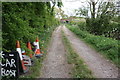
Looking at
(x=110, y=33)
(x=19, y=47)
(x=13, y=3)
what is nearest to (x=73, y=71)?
(x=19, y=47)

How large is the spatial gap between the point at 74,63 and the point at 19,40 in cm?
223

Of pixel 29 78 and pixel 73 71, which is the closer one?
pixel 29 78

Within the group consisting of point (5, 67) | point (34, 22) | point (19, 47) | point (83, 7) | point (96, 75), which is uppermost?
point (83, 7)

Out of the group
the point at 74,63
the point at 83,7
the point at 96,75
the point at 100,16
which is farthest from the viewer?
the point at 83,7

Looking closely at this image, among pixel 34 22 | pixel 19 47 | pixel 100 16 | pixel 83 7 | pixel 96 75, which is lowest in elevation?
pixel 96 75

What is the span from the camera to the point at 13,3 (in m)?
4.29

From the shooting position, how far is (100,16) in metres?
14.0

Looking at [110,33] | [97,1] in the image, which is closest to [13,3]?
[110,33]

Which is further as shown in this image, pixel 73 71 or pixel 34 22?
pixel 34 22

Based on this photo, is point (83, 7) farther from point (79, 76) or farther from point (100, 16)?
point (79, 76)

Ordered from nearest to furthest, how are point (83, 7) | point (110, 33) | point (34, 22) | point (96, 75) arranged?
point (96, 75), point (34, 22), point (110, 33), point (83, 7)

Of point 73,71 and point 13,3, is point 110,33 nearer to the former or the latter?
point 73,71

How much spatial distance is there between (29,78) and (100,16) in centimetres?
1194

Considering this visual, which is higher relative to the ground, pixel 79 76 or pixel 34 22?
pixel 34 22
